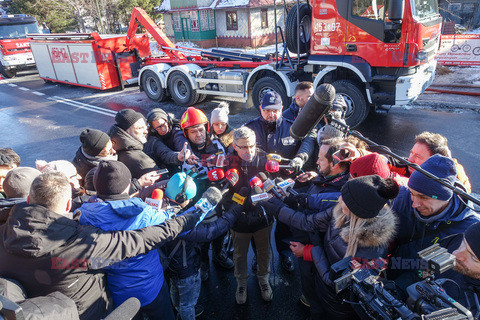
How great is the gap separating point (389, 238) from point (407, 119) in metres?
6.92

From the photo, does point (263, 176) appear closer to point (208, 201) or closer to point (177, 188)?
point (208, 201)

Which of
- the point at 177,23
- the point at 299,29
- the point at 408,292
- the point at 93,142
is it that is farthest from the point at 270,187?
the point at 177,23

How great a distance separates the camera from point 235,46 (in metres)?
23.1

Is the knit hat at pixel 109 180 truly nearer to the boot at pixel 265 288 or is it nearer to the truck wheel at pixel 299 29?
the boot at pixel 265 288

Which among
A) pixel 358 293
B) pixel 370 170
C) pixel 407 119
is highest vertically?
pixel 370 170

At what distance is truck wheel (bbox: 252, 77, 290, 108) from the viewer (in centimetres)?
777

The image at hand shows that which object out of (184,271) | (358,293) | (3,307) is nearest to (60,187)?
(3,307)

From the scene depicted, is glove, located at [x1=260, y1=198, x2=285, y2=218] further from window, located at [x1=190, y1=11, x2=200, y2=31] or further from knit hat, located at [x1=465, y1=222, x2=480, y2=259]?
window, located at [x1=190, y1=11, x2=200, y2=31]

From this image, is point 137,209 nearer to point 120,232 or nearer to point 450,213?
point 120,232

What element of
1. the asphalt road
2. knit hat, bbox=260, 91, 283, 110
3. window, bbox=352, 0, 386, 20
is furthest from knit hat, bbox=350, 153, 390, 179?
window, bbox=352, 0, 386, 20

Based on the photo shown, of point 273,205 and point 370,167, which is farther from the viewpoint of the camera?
point 273,205

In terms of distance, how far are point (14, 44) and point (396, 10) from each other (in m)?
18.7

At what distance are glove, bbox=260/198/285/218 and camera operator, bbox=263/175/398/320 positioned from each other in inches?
11.9

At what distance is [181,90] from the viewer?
10062 millimetres
